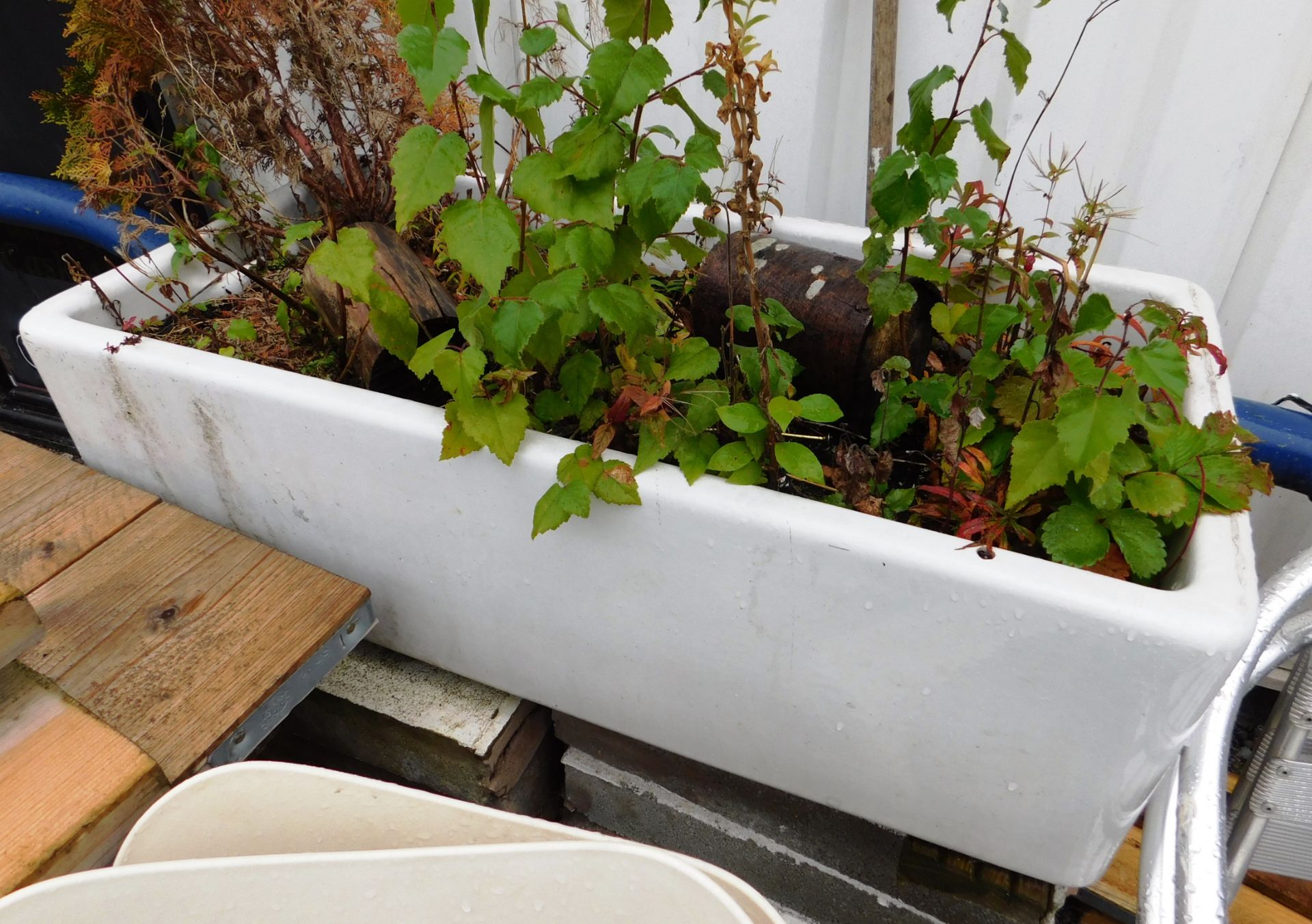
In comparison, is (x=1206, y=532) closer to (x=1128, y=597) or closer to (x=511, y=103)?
(x=1128, y=597)

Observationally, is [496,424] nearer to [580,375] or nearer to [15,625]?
[580,375]

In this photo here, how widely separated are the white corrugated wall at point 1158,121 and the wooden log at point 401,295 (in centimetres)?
47

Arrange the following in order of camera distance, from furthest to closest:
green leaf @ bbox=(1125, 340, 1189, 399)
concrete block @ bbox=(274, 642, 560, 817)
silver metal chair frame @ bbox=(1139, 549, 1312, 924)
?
1. concrete block @ bbox=(274, 642, 560, 817)
2. green leaf @ bbox=(1125, 340, 1189, 399)
3. silver metal chair frame @ bbox=(1139, 549, 1312, 924)

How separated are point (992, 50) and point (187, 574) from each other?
1.62 metres

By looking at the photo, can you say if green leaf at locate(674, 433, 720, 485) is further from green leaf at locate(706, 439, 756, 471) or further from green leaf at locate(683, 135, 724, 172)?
green leaf at locate(683, 135, 724, 172)

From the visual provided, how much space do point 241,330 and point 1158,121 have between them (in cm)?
161

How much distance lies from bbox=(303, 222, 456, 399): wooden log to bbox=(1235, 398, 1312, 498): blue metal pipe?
1.30 m

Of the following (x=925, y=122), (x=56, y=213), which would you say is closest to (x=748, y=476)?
(x=925, y=122)

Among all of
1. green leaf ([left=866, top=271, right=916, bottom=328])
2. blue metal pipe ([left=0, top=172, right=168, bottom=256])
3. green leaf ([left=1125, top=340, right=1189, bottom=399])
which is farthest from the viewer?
blue metal pipe ([left=0, top=172, right=168, bottom=256])

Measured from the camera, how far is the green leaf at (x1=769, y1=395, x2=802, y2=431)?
2.92 feet

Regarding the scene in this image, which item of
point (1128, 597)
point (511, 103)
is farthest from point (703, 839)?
point (511, 103)

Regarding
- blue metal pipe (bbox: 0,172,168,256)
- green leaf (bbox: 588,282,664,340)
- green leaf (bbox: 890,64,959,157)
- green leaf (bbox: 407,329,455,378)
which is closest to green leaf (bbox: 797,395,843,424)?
green leaf (bbox: 588,282,664,340)

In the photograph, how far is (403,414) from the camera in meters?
1.05

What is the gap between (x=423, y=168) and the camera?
84 centimetres
